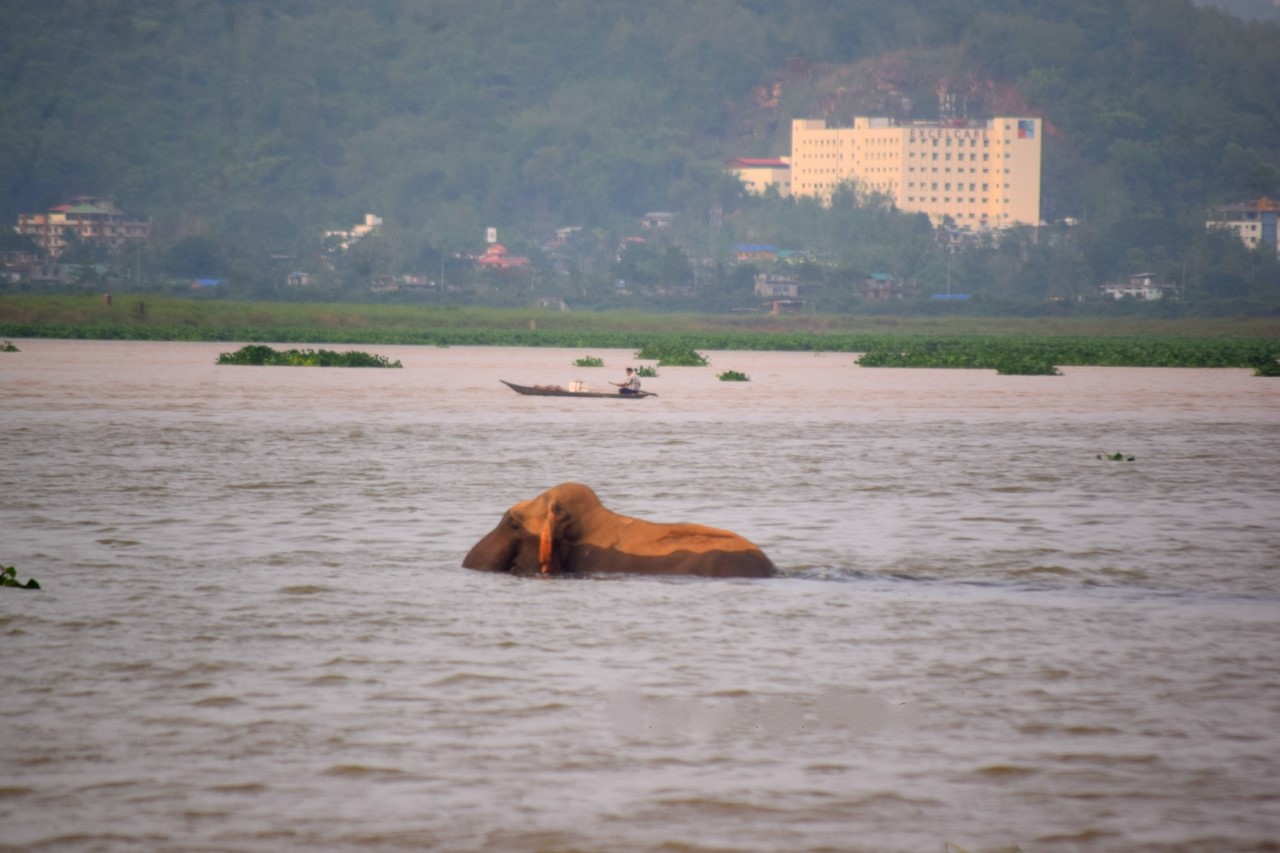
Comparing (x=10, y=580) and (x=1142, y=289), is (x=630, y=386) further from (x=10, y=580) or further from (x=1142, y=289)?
(x=1142, y=289)

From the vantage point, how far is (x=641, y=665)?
10.8m

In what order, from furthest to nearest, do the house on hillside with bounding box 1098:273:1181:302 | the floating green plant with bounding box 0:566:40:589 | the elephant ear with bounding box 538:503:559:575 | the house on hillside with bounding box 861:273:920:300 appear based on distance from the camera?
the house on hillside with bounding box 1098:273:1181:302 < the house on hillside with bounding box 861:273:920:300 < the elephant ear with bounding box 538:503:559:575 < the floating green plant with bounding box 0:566:40:589

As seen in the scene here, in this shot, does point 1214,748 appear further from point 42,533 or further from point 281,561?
point 42,533

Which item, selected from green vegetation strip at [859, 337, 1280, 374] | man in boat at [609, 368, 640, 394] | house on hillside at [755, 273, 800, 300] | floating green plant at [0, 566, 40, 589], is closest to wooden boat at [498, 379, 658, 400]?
man in boat at [609, 368, 640, 394]

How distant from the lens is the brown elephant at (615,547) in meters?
13.8

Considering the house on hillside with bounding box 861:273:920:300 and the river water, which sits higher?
the house on hillside with bounding box 861:273:920:300

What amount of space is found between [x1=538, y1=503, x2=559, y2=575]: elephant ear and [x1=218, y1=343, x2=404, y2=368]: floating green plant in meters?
48.5

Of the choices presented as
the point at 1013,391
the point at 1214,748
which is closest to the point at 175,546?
the point at 1214,748

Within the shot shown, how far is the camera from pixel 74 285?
151625 millimetres

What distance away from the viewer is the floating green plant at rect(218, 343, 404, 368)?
62.1 metres

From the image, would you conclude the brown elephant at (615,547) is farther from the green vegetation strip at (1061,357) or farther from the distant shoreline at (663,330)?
the distant shoreline at (663,330)

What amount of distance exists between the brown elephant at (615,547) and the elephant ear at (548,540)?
0.01 metres

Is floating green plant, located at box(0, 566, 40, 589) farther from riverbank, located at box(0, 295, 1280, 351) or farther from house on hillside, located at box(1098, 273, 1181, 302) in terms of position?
house on hillside, located at box(1098, 273, 1181, 302)

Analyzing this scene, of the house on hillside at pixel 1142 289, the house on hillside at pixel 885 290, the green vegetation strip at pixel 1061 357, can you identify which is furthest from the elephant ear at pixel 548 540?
the house on hillside at pixel 1142 289
